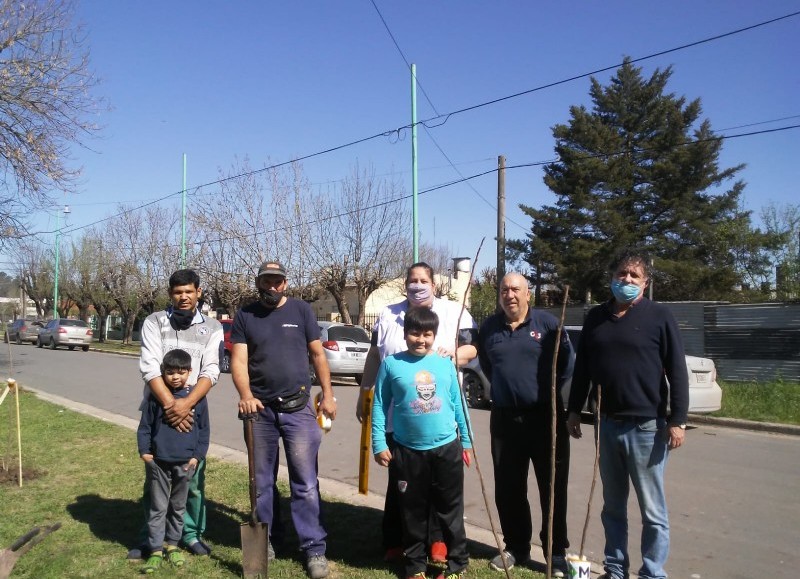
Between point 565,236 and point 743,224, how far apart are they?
310 inches

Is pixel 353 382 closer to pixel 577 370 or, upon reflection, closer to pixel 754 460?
pixel 754 460

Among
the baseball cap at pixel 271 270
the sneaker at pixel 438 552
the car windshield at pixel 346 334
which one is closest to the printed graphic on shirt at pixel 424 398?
the sneaker at pixel 438 552

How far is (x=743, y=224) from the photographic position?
32.4 metres

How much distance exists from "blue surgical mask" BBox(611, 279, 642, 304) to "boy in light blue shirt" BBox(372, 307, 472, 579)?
103 cm

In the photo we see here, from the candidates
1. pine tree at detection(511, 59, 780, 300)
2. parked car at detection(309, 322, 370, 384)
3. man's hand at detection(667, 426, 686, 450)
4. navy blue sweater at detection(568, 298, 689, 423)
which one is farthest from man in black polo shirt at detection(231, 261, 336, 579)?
pine tree at detection(511, 59, 780, 300)

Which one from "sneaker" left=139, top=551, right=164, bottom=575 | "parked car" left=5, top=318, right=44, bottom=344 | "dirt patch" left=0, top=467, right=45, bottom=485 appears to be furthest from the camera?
"parked car" left=5, top=318, right=44, bottom=344

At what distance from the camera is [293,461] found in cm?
459

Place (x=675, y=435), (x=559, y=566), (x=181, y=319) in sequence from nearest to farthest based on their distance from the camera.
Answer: (x=675, y=435) < (x=559, y=566) < (x=181, y=319)

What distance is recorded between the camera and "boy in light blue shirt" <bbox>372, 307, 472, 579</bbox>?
4.15 metres

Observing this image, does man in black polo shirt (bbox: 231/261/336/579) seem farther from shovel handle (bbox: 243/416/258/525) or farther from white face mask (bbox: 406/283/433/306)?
white face mask (bbox: 406/283/433/306)

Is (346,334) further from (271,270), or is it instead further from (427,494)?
(427,494)

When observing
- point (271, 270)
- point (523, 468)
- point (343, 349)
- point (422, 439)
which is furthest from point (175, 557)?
point (343, 349)

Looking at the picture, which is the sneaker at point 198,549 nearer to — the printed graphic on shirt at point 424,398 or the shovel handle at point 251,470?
the shovel handle at point 251,470

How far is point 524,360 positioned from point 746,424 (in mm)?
8641
